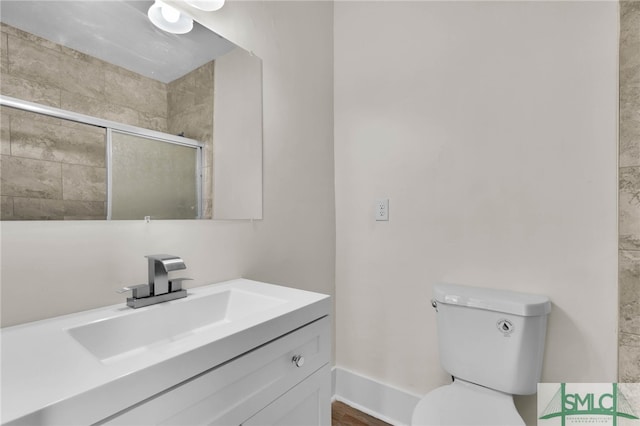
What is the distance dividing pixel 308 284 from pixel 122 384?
44.1 inches

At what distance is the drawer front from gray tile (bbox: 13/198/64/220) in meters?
0.56

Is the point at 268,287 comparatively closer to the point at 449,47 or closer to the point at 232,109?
the point at 232,109

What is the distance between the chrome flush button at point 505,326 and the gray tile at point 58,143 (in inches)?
55.8

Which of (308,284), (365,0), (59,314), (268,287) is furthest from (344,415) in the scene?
(365,0)

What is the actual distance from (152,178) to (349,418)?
4.82 ft

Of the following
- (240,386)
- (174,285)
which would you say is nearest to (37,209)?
(174,285)

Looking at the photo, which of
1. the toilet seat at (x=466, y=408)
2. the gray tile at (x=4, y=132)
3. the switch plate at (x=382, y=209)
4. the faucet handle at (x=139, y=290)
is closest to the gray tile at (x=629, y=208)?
the toilet seat at (x=466, y=408)

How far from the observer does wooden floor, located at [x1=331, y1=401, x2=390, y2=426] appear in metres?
1.55

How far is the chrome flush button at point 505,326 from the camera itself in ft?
3.70

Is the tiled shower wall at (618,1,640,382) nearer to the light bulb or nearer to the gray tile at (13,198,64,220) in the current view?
the light bulb

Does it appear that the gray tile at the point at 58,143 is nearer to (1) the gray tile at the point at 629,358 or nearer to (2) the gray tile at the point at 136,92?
(2) the gray tile at the point at 136,92

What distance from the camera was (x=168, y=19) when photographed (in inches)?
41.0

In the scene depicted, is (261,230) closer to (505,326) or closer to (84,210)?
(84,210)

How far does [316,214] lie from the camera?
1.66 meters
